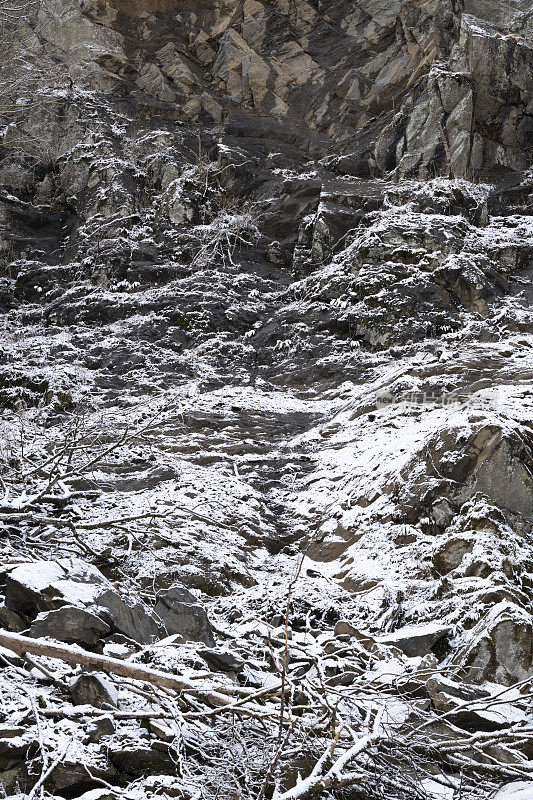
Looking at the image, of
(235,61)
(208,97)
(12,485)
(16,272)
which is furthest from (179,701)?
(235,61)

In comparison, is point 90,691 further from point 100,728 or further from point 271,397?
point 271,397

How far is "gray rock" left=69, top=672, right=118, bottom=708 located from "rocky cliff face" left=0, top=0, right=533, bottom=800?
0.01 m

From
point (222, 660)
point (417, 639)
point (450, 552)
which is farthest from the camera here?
point (450, 552)

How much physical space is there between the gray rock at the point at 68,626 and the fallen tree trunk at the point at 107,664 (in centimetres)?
16

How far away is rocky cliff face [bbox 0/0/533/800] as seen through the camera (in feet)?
9.58

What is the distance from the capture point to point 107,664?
2922 millimetres

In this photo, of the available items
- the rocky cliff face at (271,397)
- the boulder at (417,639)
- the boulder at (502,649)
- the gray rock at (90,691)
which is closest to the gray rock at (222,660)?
the rocky cliff face at (271,397)

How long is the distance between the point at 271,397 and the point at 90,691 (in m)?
6.34

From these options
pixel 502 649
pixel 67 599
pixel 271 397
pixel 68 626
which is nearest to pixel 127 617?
pixel 67 599

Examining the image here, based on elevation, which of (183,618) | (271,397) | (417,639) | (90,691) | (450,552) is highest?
(90,691)

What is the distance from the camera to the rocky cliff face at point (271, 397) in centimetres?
292

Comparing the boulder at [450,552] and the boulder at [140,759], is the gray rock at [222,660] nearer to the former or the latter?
the boulder at [140,759]

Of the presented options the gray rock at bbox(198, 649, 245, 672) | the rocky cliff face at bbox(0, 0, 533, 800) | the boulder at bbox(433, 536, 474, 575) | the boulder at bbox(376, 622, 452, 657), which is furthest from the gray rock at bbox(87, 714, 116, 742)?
the boulder at bbox(433, 536, 474, 575)

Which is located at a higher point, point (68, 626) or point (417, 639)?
point (68, 626)
